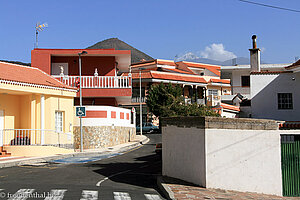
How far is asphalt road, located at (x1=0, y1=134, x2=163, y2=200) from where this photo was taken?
9.82 metres

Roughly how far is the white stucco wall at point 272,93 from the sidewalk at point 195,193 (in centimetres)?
1205

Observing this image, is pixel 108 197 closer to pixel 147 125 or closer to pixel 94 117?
pixel 94 117

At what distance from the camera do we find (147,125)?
49.1 m

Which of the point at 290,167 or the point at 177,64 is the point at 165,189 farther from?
the point at 177,64

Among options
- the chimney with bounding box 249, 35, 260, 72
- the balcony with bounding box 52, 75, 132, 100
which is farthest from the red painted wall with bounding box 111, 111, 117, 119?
the chimney with bounding box 249, 35, 260, 72

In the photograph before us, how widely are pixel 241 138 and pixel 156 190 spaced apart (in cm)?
324

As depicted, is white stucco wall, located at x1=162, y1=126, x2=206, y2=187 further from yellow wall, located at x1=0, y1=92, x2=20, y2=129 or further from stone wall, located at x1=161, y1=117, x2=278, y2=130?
yellow wall, located at x1=0, y1=92, x2=20, y2=129

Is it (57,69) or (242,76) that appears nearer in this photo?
(57,69)

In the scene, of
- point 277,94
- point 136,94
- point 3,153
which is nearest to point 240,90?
point 136,94

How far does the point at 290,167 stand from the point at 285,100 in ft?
39.1

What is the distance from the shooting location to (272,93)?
2319 centimetres

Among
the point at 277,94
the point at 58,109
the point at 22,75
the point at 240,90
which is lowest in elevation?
the point at 58,109

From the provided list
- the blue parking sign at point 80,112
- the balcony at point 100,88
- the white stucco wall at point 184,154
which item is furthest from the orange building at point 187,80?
the white stucco wall at point 184,154

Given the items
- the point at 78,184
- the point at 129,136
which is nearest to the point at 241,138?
the point at 78,184
